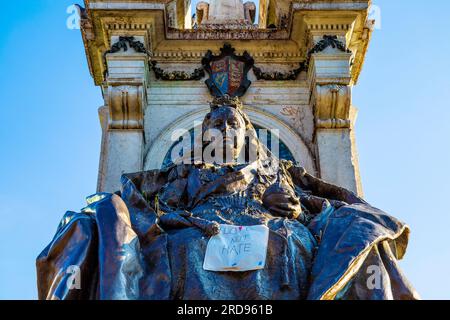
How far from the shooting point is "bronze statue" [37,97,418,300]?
29.0 feet

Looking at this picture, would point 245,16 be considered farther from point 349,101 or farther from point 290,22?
point 349,101

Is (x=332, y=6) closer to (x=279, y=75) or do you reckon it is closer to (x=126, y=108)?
(x=279, y=75)

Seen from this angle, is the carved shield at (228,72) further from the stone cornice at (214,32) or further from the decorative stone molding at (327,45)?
the decorative stone molding at (327,45)

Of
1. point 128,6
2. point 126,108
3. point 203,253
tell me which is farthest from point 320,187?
point 128,6

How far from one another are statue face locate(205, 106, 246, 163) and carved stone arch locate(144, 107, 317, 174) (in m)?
1.27

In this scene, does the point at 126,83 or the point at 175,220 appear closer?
the point at 175,220

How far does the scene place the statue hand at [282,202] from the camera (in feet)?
33.1

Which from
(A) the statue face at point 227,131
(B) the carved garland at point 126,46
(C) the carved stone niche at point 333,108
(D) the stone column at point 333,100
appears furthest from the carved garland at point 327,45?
(B) the carved garland at point 126,46

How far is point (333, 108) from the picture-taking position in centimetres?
1245

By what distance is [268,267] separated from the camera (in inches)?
357

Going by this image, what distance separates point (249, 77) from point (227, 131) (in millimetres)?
2295

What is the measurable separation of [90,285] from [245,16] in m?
7.65

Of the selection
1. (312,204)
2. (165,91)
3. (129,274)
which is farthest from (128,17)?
(129,274)
